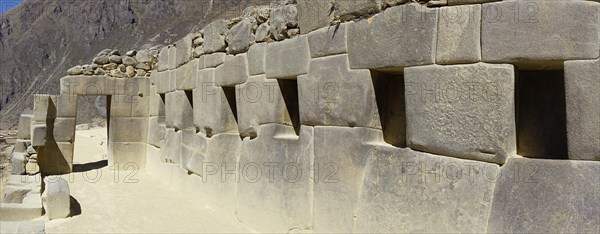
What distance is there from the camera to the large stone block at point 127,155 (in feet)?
32.0

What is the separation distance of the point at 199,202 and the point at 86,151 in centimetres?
836

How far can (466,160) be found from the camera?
3.13 meters

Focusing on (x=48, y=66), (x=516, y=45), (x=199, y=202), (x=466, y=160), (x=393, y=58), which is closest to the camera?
(x=516, y=45)

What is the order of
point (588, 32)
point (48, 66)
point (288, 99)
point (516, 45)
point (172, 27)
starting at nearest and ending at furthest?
point (588, 32) < point (516, 45) < point (288, 99) < point (172, 27) < point (48, 66)

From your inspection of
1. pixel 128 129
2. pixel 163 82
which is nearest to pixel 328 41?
pixel 163 82

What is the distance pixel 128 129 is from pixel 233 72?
4808mm

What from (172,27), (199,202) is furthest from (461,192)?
(172,27)

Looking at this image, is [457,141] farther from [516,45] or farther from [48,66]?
[48,66]

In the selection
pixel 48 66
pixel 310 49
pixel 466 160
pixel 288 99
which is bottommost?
pixel 466 160

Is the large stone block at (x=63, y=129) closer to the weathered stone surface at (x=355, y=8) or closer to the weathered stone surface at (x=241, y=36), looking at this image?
the weathered stone surface at (x=241, y=36)

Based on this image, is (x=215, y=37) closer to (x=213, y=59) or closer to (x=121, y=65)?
(x=213, y=59)

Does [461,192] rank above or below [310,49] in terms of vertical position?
below

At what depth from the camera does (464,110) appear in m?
3.11

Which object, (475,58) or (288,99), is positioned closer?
(475,58)
